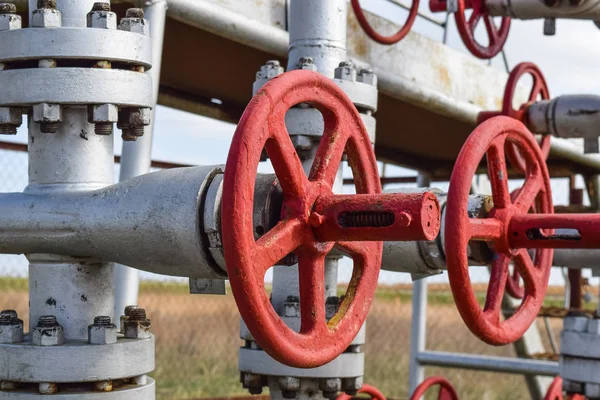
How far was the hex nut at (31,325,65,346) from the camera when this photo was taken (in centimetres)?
122

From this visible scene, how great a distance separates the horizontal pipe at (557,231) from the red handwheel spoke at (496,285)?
48 millimetres

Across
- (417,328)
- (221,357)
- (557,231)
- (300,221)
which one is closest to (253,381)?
(557,231)

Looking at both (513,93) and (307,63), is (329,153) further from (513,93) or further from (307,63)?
(513,93)

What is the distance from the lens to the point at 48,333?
4.00 ft

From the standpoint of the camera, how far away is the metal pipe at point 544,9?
2355 millimetres

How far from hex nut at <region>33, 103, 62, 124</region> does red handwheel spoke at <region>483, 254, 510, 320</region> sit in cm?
60

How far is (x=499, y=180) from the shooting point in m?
1.35

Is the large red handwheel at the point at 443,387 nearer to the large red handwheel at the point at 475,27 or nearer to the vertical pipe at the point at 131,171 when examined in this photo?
the large red handwheel at the point at 475,27

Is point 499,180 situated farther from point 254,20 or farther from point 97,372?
point 254,20

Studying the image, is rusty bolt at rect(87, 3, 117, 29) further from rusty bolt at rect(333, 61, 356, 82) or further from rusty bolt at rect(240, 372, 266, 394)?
rusty bolt at rect(240, 372, 266, 394)

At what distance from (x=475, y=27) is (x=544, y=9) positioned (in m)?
0.22

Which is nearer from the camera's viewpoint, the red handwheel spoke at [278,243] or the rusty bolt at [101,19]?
the red handwheel spoke at [278,243]

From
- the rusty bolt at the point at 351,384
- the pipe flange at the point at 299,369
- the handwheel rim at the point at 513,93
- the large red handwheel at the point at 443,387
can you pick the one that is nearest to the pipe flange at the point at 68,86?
the pipe flange at the point at 299,369

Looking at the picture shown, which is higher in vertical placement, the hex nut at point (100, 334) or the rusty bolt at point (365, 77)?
the rusty bolt at point (365, 77)
